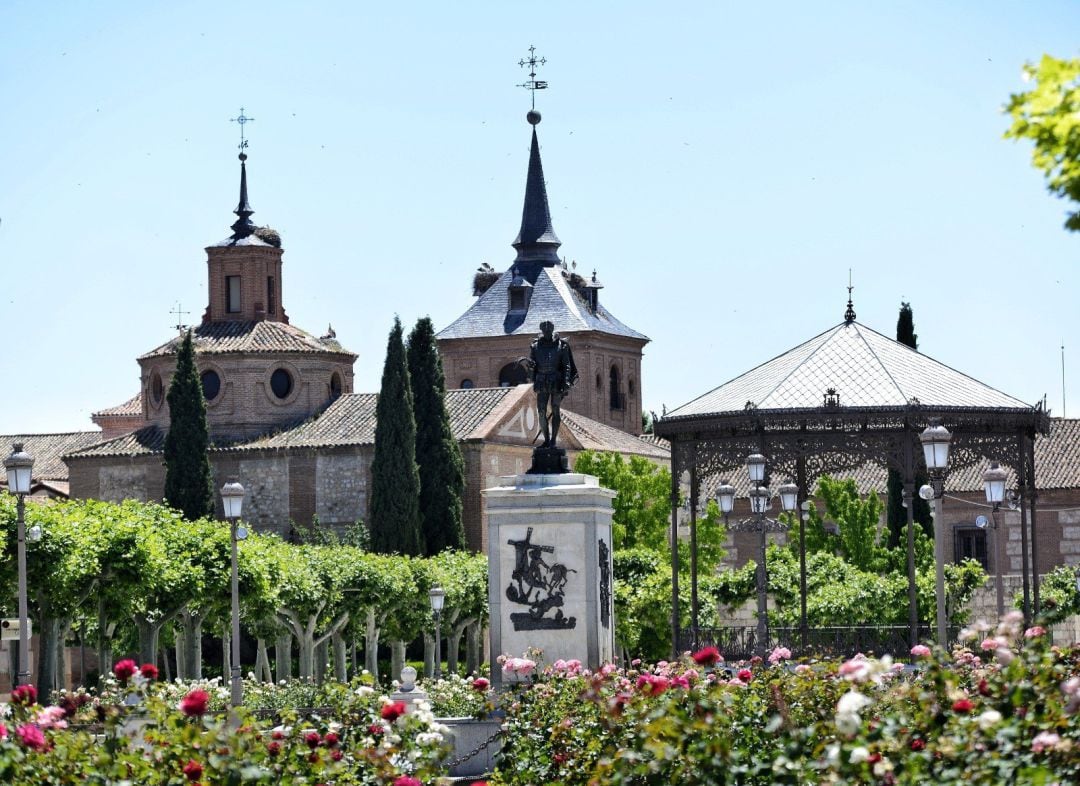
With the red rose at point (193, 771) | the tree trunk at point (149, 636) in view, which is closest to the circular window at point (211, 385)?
the tree trunk at point (149, 636)

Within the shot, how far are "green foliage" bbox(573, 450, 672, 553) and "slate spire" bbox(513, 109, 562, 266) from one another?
3140cm

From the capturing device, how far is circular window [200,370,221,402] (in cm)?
6481

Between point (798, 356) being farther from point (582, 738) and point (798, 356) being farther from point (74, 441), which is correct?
point (74, 441)

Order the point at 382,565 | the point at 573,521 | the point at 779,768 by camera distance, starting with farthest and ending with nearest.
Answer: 1. the point at 382,565
2. the point at 573,521
3. the point at 779,768

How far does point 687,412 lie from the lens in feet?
89.1

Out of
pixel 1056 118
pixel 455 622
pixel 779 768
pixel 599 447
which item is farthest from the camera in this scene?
pixel 599 447

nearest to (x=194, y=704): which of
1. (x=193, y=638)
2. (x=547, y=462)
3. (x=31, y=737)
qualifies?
(x=31, y=737)

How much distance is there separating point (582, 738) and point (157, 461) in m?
51.0

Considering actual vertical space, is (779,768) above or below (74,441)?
below

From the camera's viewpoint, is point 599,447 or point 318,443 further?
point 599,447

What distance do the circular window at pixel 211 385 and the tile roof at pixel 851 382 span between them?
38.9m

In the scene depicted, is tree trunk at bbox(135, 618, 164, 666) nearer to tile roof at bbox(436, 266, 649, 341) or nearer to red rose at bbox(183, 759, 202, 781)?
red rose at bbox(183, 759, 202, 781)

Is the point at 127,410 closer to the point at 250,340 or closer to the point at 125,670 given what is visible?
the point at 250,340

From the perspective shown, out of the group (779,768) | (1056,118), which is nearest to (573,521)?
(779,768)
